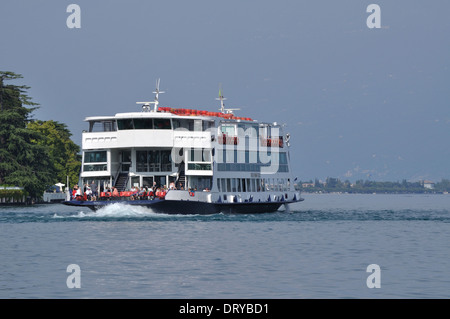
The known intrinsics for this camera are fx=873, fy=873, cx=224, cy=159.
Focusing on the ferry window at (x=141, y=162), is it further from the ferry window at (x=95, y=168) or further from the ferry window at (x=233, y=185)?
the ferry window at (x=233, y=185)

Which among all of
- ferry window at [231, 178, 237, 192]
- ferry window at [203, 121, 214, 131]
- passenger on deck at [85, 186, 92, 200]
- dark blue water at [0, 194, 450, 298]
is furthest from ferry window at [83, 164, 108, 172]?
ferry window at [231, 178, 237, 192]

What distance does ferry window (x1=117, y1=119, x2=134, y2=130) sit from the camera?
234 ft

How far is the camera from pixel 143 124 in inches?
2795

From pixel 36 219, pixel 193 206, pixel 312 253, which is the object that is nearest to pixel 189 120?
pixel 193 206

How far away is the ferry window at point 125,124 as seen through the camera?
71250 millimetres

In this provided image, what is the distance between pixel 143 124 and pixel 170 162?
4.23 m

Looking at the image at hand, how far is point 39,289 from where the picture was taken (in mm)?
30250

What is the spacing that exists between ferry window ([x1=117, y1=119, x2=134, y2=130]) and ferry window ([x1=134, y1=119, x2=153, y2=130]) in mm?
505
